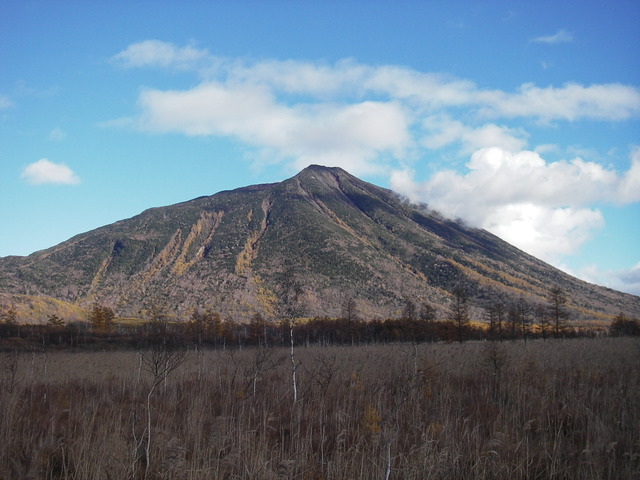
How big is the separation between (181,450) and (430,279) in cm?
17955

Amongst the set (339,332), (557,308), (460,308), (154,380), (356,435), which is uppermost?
(154,380)

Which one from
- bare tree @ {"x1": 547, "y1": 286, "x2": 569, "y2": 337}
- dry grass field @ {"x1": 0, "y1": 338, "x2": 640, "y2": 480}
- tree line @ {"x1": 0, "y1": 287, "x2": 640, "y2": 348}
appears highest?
dry grass field @ {"x1": 0, "y1": 338, "x2": 640, "y2": 480}

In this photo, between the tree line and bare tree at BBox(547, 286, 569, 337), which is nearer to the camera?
the tree line

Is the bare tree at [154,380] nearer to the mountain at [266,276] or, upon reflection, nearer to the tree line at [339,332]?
the tree line at [339,332]

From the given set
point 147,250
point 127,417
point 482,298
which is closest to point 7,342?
point 127,417

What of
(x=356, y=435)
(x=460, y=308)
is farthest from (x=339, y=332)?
(x=356, y=435)

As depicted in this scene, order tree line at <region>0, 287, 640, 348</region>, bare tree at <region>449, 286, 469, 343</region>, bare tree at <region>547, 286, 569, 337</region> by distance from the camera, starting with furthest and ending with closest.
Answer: bare tree at <region>547, 286, 569, 337</region> < tree line at <region>0, 287, 640, 348</region> < bare tree at <region>449, 286, 469, 343</region>

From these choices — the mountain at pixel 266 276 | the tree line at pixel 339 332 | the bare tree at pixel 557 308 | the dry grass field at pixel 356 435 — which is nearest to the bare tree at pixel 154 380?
the dry grass field at pixel 356 435

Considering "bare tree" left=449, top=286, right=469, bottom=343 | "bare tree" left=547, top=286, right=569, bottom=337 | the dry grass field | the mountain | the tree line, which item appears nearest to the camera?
the dry grass field

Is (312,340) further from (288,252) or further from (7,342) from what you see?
(288,252)

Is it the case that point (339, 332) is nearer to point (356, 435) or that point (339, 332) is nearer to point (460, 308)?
point (460, 308)

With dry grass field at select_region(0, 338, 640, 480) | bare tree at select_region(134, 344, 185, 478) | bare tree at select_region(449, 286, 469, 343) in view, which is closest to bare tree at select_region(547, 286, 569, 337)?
bare tree at select_region(449, 286, 469, 343)

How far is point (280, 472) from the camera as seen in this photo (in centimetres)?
398

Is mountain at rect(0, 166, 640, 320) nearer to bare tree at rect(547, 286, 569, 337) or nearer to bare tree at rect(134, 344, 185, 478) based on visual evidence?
bare tree at rect(547, 286, 569, 337)
